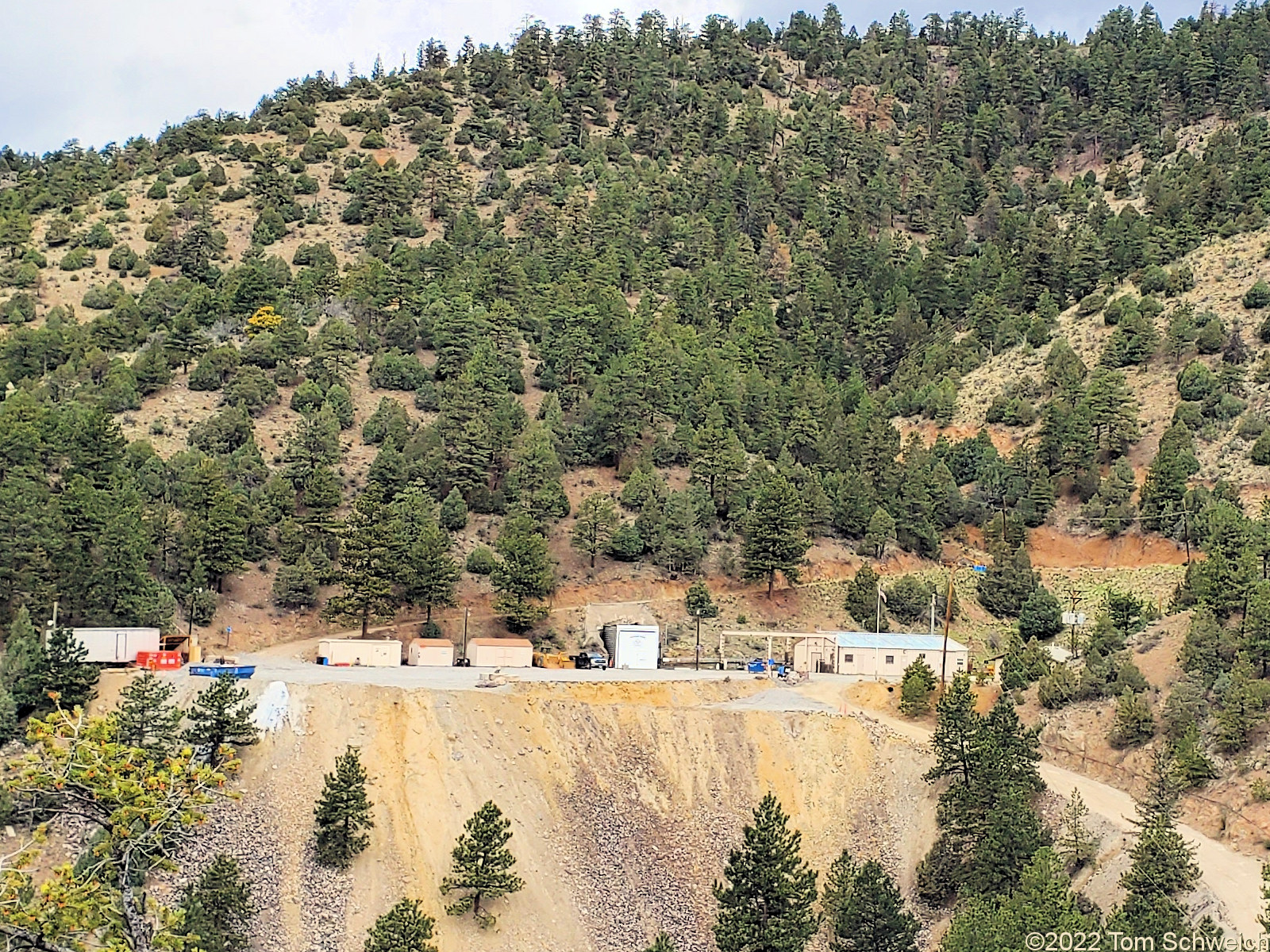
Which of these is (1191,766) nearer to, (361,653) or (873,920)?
(873,920)

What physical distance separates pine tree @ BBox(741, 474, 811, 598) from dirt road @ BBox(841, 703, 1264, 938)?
19.8 m

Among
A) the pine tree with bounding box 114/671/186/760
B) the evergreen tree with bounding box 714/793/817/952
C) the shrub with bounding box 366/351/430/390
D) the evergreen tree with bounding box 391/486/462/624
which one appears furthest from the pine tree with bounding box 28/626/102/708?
the shrub with bounding box 366/351/430/390

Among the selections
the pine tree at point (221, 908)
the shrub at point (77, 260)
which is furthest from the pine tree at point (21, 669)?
the shrub at point (77, 260)

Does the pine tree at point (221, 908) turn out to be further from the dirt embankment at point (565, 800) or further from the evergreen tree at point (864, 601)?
the evergreen tree at point (864, 601)

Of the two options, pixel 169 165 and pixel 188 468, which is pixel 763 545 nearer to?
pixel 188 468

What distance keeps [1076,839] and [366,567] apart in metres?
36.6

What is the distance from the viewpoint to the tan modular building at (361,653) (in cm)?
6359

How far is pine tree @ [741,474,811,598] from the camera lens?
75.9 meters

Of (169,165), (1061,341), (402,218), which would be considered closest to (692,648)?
(1061,341)

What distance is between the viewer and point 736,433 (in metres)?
88.8

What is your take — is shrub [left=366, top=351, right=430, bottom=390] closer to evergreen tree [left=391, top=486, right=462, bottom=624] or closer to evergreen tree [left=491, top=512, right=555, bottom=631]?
evergreen tree [left=391, top=486, right=462, bottom=624]

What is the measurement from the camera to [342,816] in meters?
48.2

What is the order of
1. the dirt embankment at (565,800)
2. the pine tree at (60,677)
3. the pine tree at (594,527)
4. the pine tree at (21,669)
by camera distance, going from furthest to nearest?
the pine tree at (594,527)
the pine tree at (21,669)
the pine tree at (60,677)
the dirt embankment at (565,800)

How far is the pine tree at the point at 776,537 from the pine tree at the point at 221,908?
37942 mm
